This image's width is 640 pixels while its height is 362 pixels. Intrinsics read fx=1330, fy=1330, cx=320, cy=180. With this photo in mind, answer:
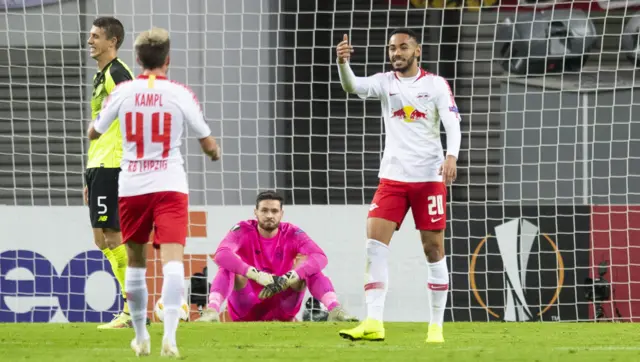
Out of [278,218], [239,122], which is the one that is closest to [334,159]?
[239,122]

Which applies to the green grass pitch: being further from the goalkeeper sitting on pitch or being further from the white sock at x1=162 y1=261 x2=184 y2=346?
the goalkeeper sitting on pitch

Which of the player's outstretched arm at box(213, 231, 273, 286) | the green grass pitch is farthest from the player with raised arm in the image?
the player's outstretched arm at box(213, 231, 273, 286)

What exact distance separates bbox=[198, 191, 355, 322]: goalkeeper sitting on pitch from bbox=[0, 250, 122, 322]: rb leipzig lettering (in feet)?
4.40

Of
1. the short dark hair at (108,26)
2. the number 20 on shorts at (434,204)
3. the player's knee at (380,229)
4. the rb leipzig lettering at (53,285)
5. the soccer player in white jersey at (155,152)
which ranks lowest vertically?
the rb leipzig lettering at (53,285)

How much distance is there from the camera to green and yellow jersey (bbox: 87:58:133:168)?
859cm

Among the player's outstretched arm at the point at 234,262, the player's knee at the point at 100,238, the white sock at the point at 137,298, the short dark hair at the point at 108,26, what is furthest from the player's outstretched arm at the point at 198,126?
the player's outstretched arm at the point at 234,262

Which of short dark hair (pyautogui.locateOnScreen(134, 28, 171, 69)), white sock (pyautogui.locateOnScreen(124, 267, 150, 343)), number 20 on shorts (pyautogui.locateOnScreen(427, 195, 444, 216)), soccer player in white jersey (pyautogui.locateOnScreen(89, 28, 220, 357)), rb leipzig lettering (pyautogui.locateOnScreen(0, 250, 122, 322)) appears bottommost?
rb leipzig lettering (pyautogui.locateOnScreen(0, 250, 122, 322))

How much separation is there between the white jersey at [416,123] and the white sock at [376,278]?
1.40 ft

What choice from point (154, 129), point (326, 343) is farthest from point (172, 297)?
point (326, 343)

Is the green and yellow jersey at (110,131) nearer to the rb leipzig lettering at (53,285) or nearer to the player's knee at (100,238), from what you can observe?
the player's knee at (100,238)

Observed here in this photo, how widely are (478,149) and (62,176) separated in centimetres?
379

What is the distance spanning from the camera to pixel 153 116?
6.49 meters

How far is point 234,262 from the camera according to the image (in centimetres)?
997

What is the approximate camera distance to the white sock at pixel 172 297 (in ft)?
20.8
